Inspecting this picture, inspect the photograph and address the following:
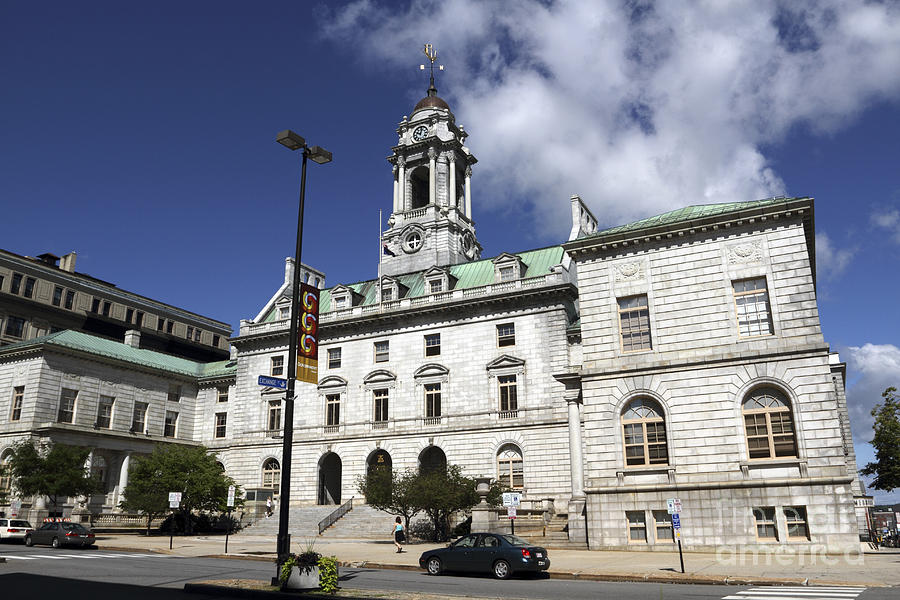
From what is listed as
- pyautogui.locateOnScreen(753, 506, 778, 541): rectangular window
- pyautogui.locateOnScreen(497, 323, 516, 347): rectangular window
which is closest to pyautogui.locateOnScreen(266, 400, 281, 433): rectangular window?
pyautogui.locateOnScreen(497, 323, 516, 347): rectangular window

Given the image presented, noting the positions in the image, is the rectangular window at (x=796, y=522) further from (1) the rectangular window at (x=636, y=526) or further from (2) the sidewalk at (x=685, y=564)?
(1) the rectangular window at (x=636, y=526)

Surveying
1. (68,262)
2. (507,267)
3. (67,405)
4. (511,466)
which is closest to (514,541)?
(511,466)

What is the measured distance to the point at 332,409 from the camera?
5328cm

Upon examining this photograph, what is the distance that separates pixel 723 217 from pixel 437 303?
2434 cm

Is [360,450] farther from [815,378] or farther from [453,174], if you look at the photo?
[815,378]

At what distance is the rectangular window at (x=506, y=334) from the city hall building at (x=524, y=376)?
139mm

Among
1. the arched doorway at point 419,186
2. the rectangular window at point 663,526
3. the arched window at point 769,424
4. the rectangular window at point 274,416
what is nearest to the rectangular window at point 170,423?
the rectangular window at point 274,416

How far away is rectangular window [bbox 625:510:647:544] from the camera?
2838 centimetres

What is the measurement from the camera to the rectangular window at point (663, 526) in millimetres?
27906

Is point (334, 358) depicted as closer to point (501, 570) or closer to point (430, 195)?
point (430, 195)

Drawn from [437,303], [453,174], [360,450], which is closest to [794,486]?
[437,303]

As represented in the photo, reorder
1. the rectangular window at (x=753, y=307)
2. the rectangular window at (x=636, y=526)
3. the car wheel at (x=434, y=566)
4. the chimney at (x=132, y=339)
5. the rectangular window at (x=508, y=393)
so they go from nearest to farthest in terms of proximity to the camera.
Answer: the car wheel at (x=434, y=566), the rectangular window at (x=636, y=526), the rectangular window at (x=753, y=307), the rectangular window at (x=508, y=393), the chimney at (x=132, y=339)

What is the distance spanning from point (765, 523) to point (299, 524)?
2963cm

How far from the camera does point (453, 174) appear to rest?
6438 cm
